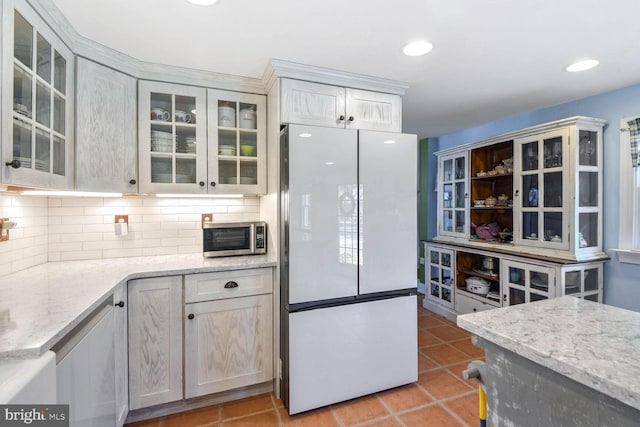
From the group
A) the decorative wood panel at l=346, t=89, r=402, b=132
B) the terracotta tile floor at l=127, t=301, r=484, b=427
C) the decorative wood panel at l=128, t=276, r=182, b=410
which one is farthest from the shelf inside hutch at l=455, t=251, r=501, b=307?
the decorative wood panel at l=128, t=276, r=182, b=410

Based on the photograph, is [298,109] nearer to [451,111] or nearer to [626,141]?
[451,111]

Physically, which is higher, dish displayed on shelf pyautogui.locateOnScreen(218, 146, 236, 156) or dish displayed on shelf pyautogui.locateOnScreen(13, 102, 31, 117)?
dish displayed on shelf pyautogui.locateOnScreen(218, 146, 236, 156)

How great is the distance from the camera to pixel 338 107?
2.17 meters

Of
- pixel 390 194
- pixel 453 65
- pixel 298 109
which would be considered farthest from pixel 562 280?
pixel 298 109

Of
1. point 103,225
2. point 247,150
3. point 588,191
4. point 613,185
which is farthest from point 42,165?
point 613,185

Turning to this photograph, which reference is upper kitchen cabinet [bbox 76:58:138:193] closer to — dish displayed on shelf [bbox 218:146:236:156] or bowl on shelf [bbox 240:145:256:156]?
dish displayed on shelf [bbox 218:146:236:156]

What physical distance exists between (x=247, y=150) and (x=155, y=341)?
56.4 inches

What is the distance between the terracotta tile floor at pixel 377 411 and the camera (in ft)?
6.19

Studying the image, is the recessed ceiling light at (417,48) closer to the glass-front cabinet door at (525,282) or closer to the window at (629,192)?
the window at (629,192)

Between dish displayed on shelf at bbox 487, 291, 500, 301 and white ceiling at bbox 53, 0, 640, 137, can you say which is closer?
white ceiling at bbox 53, 0, 640, 137

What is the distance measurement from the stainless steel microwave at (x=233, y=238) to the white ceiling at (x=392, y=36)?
110 cm
